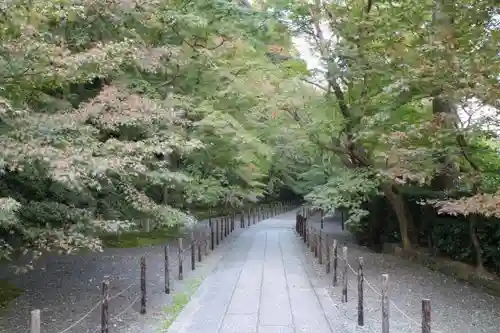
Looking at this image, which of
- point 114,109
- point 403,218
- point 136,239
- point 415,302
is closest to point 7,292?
point 114,109

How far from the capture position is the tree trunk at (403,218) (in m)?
15.1

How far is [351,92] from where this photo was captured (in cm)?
1421

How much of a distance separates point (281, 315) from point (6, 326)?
464 centimetres

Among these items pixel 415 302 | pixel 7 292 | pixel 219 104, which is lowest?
pixel 415 302

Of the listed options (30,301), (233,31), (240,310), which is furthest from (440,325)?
(233,31)

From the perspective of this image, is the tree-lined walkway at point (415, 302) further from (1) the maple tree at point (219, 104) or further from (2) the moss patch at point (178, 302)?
(2) the moss patch at point (178, 302)

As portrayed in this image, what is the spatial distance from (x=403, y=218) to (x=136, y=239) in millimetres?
10507

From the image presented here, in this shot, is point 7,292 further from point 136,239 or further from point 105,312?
point 136,239

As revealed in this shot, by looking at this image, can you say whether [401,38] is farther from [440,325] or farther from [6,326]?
[6,326]

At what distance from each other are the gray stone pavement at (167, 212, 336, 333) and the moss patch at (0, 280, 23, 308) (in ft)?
12.1

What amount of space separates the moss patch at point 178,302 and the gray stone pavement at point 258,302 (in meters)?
0.12

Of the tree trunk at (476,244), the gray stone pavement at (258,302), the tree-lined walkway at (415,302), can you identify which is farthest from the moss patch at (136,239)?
the tree trunk at (476,244)

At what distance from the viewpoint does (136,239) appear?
61.9 ft

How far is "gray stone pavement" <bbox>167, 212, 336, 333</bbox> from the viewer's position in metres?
7.40
